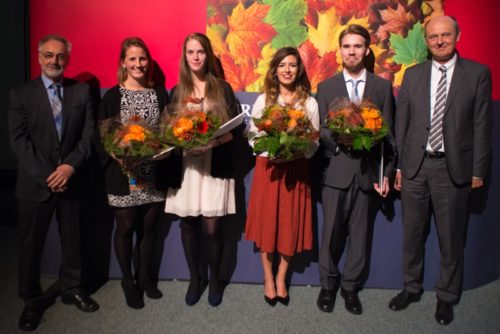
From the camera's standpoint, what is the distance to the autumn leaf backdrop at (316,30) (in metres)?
3.26

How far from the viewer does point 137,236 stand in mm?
3209

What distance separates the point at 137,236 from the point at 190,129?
1.19m

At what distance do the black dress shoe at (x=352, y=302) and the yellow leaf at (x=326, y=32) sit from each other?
1908 mm

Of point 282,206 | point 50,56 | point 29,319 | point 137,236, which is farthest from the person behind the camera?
point 137,236

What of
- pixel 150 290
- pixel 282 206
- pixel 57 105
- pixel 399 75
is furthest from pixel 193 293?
pixel 399 75

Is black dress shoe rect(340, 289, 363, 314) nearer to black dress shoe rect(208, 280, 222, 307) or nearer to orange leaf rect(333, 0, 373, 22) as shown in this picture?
black dress shoe rect(208, 280, 222, 307)

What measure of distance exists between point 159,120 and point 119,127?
0.31 m

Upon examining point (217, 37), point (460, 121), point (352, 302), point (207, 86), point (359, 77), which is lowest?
point (352, 302)

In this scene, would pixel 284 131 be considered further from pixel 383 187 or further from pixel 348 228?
pixel 348 228

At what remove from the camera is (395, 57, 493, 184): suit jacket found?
279 cm

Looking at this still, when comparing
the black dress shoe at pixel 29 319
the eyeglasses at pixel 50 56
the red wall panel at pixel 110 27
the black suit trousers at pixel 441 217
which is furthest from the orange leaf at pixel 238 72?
the black dress shoe at pixel 29 319

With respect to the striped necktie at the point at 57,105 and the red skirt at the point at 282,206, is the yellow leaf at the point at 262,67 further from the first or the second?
the striped necktie at the point at 57,105

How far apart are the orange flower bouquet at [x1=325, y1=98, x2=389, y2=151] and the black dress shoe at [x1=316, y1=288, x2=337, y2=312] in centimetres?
122

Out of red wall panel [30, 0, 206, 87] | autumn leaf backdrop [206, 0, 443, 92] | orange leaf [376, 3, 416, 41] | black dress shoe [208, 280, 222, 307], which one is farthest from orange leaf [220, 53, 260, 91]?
black dress shoe [208, 280, 222, 307]
